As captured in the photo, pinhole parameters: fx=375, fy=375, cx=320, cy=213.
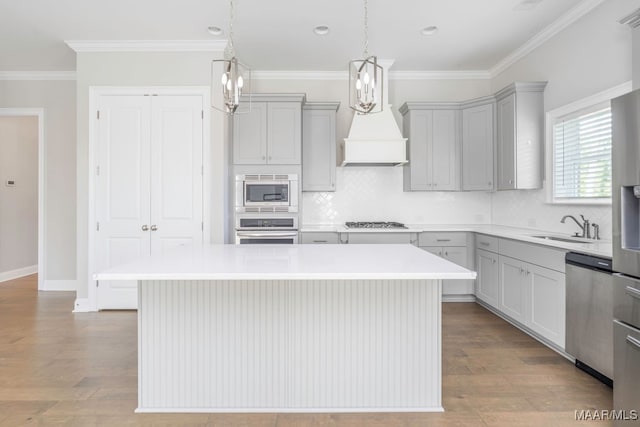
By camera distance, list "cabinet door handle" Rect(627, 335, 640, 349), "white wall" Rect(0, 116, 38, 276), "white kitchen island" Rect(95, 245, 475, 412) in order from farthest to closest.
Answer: "white wall" Rect(0, 116, 38, 276)
"white kitchen island" Rect(95, 245, 475, 412)
"cabinet door handle" Rect(627, 335, 640, 349)

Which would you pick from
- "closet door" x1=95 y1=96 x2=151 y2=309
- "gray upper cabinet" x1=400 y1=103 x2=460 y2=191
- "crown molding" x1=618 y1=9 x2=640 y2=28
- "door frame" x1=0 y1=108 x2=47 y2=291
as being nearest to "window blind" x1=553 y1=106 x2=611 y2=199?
"crown molding" x1=618 y1=9 x2=640 y2=28

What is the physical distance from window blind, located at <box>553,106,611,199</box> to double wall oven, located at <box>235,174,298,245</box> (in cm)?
272

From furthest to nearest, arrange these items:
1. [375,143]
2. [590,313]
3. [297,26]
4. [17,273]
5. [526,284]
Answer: [17,273], [375,143], [297,26], [526,284], [590,313]

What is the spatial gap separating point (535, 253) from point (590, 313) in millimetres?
710

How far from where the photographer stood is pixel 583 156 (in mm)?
3357

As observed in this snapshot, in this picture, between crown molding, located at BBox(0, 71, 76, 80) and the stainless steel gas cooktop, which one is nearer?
the stainless steel gas cooktop

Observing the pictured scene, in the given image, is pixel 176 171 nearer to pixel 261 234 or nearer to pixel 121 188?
pixel 121 188

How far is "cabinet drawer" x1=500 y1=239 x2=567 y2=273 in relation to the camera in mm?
2846

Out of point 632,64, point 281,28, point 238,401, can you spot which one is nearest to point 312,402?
point 238,401

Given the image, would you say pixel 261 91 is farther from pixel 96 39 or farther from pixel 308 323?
pixel 308 323

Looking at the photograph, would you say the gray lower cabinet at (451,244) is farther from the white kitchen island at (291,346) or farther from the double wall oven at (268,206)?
the white kitchen island at (291,346)

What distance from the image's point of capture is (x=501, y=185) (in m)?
4.23
